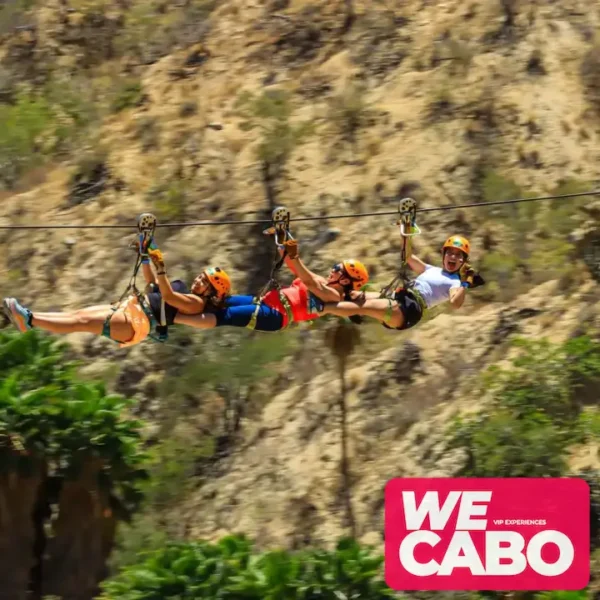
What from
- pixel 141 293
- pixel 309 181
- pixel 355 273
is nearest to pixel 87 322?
pixel 141 293

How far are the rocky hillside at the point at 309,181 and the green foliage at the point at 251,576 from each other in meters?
2.61

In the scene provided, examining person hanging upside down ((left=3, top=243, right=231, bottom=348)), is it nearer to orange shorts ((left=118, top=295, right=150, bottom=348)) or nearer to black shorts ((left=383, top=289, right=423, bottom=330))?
orange shorts ((left=118, top=295, right=150, bottom=348))

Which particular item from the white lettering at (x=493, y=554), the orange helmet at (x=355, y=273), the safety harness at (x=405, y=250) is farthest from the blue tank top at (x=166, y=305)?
the white lettering at (x=493, y=554)

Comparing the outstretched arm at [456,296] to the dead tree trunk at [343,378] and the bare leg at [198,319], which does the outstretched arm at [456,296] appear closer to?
the bare leg at [198,319]

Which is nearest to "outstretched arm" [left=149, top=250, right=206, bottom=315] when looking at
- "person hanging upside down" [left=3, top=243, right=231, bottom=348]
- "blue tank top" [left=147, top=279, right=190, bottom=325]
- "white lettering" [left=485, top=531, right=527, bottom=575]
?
"person hanging upside down" [left=3, top=243, right=231, bottom=348]

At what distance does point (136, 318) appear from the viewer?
11398 mm

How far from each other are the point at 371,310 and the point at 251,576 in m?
3.18

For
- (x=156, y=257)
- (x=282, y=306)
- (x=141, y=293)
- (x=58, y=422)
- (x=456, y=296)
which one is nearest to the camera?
(x=156, y=257)

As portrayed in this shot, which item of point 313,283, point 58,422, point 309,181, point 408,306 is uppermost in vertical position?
Result: point 309,181

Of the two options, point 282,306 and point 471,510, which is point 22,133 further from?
point 282,306

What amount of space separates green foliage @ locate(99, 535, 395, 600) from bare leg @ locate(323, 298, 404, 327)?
2785mm

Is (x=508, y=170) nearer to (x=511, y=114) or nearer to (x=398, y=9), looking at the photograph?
(x=511, y=114)

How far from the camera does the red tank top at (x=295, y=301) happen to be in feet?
38.8

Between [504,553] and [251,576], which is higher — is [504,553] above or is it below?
above
